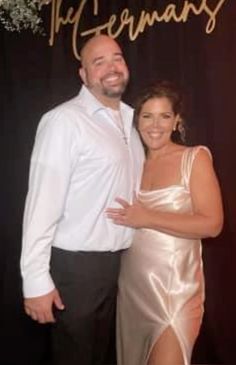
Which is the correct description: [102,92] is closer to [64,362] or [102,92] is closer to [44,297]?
[44,297]

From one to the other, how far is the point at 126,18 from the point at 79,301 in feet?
3.98

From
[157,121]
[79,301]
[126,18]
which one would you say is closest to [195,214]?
[157,121]

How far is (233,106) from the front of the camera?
7.68 feet

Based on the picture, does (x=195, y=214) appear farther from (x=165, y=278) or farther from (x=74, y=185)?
(x=74, y=185)

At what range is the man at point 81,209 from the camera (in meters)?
1.64

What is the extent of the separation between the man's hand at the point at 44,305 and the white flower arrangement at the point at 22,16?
118cm

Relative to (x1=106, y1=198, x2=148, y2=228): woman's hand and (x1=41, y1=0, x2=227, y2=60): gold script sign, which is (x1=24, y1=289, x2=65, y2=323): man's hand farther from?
(x1=41, y1=0, x2=227, y2=60): gold script sign

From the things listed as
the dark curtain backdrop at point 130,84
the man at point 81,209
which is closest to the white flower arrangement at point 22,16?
the dark curtain backdrop at point 130,84

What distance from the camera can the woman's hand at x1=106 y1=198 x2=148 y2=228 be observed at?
1.74 m

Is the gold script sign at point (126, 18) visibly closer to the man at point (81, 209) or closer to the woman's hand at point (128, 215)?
the man at point (81, 209)

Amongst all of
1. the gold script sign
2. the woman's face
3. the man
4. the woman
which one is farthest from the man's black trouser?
the gold script sign

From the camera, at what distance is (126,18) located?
231 centimetres

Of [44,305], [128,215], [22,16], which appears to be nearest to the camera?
[44,305]

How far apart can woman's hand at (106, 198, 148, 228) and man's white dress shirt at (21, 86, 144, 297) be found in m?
0.02
